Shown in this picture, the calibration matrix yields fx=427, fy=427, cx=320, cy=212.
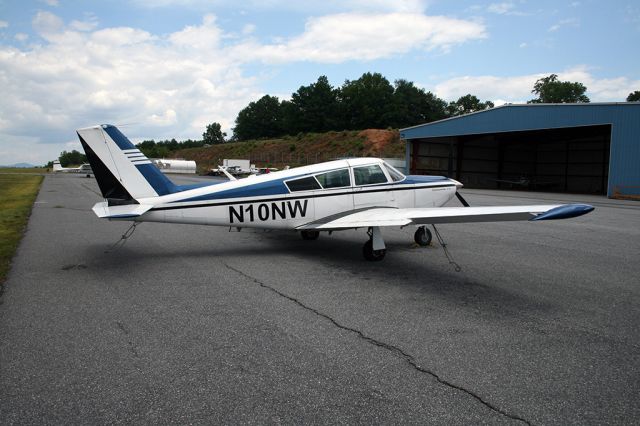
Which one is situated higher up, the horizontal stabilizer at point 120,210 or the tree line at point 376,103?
the tree line at point 376,103

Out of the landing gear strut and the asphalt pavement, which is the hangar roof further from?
the landing gear strut

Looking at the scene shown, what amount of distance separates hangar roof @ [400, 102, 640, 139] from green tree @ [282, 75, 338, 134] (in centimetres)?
6763

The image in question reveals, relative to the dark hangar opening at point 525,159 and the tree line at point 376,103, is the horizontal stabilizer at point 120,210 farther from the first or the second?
the tree line at point 376,103

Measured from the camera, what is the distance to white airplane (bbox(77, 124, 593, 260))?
822 cm

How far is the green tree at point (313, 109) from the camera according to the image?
108 metres

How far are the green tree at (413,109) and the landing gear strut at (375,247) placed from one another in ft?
303

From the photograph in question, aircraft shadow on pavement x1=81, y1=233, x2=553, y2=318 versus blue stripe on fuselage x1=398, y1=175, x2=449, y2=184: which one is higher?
blue stripe on fuselage x1=398, y1=175, x2=449, y2=184

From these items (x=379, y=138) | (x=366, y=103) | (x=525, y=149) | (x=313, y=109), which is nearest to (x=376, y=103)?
(x=366, y=103)

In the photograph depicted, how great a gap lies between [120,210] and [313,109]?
10522cm

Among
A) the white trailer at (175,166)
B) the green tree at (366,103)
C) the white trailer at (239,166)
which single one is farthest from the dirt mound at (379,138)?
the white trailer at (175,166)

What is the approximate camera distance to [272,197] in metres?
8.91

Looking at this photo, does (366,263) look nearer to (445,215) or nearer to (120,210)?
(445,215)

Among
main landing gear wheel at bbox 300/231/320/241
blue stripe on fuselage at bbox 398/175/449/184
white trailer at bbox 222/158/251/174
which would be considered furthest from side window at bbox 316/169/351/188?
white trailer at bbox 222/158/251/174

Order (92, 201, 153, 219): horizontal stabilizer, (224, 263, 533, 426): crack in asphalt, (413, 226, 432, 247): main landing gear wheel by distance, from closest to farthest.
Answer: (224, 263, 533, 426): crack in asphalt < (92, 201, 153, 219): horizontal stabilizer < (413, 226, 432, 247): main landing gear wheel
